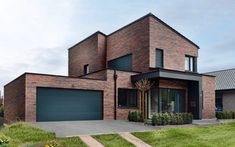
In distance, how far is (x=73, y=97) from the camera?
23.8 metres

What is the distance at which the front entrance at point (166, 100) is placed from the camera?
26062 mm

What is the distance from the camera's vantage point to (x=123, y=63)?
101ft

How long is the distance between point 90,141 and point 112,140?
3.86ft

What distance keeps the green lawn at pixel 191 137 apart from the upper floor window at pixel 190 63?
13315 millimetres

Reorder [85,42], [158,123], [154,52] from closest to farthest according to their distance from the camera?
[158,123]
[154,52]
[85,42]

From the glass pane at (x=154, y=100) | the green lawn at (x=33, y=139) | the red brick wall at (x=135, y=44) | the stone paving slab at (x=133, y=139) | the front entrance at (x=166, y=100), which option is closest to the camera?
the green lawn at (x=33, y=139)

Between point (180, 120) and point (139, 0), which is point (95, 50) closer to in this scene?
point (180, 120)

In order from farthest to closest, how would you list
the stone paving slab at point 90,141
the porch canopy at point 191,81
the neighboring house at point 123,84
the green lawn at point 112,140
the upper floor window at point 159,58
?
1. the upper floor window at point 159,58
2. the porch canopy at point 191,81
3. the neighboring house at point 123,84
4. the green lawn at point 112,140
5. the stone paving slab at point 90,141

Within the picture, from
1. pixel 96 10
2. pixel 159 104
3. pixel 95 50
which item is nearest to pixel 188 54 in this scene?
pixel 159 104

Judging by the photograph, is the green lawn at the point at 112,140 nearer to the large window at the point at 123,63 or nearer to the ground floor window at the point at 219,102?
the large window at the point at 123,63

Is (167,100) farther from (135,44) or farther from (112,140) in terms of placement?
(112,140)

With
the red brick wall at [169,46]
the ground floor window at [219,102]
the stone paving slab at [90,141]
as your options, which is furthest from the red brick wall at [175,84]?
the ground floor window at [219,102]

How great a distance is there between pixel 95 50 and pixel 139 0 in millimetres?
18710

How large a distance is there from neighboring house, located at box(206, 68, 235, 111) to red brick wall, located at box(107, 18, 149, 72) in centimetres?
1504
